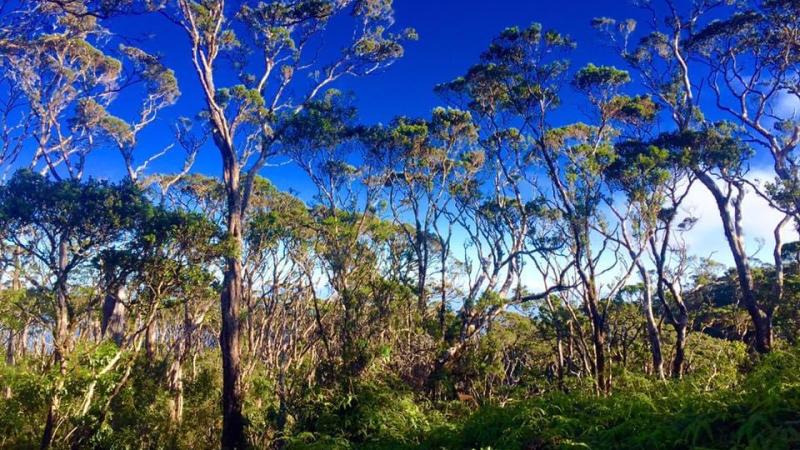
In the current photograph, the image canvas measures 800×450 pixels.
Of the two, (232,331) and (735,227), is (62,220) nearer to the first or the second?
(232,331)

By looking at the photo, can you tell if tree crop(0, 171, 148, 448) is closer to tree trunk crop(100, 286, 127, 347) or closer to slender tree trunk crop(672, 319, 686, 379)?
tree trunk crop(100, 286, 127, 347)

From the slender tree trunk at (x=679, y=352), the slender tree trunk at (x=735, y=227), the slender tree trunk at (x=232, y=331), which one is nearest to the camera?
the slender tree trunk at (x=232, y=331)

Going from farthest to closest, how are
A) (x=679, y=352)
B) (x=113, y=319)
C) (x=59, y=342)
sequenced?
(x=113, y=319)
(x=679, y=352)
(x=59, y=342)

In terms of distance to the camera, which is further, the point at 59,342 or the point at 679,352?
the point at 679,352

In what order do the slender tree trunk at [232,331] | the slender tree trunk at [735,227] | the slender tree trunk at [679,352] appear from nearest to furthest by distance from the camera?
the slender tree trunk at [232,331] → the slender tree trunk at [679,352] → the slender tree trunk at [735,227]

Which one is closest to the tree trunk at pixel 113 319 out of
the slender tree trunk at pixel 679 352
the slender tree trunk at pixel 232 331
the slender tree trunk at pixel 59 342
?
the slender tree trunk at pixel 59 342

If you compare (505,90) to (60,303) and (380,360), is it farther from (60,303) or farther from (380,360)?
(60,303)

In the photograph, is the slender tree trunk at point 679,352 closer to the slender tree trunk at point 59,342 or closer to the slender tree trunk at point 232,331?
the slender tree trunk at point 232,331

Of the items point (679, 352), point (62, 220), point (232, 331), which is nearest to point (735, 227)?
point (679, 352)

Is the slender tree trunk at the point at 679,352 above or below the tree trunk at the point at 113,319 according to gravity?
below

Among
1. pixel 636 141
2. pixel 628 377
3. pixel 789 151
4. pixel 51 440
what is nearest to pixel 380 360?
pixel 628 377

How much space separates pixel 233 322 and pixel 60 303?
3121mm

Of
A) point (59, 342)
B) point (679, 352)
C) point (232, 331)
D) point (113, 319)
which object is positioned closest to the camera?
point (59, 342)

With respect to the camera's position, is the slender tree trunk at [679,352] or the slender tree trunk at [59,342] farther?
the slender tree trunk at [679,352]
